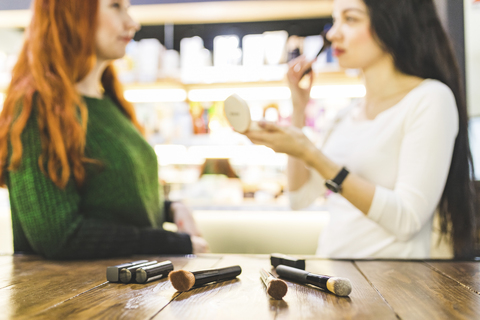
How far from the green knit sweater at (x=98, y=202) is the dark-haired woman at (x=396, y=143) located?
0.40 m

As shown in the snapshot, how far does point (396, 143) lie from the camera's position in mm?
978

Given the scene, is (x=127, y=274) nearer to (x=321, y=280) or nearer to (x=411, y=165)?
(x=321, y=280)

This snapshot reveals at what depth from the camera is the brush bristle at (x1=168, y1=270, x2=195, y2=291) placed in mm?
544

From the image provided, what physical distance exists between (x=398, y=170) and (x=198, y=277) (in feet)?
2.15

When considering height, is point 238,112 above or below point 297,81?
below

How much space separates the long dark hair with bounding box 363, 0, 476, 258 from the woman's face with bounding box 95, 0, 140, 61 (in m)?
0.75

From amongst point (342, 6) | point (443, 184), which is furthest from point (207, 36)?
point (443, 184)

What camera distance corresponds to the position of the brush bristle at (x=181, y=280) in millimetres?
544

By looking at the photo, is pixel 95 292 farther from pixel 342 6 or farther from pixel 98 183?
pixel 342 6

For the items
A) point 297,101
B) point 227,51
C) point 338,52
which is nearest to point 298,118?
A: point 297,101

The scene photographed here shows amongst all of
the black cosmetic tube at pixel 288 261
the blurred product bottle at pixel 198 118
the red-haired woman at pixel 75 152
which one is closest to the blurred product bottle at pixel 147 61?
the blurred product bottle at pixel 198 118

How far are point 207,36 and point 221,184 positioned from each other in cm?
115

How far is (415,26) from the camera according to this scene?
100 centimetres

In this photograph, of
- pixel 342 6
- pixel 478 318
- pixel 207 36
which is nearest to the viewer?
pixel 478 318
